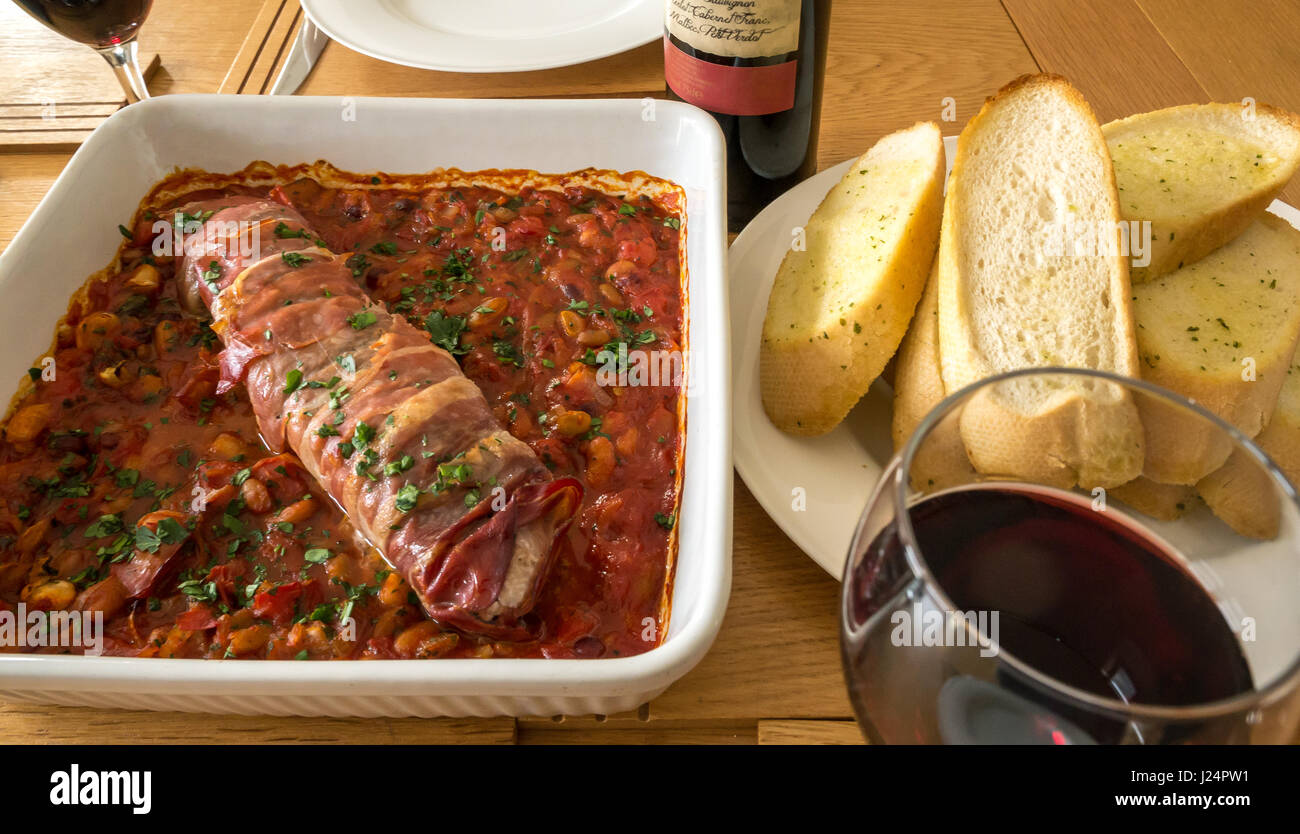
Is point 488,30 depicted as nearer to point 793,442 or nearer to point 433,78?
point 433,78

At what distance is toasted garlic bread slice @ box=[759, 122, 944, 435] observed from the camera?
1797mm

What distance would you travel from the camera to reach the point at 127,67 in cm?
247

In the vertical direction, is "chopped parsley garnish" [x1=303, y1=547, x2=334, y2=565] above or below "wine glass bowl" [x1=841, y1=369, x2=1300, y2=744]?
below

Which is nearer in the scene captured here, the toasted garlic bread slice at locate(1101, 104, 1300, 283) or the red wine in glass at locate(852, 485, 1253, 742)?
the red wine in glass at locate(852, 485, 1253, 742)

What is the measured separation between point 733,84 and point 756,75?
6cm

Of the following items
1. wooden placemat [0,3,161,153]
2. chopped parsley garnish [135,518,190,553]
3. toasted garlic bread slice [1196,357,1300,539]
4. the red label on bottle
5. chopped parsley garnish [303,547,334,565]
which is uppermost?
toasted garlic bread slice [1196,357,1300,539]

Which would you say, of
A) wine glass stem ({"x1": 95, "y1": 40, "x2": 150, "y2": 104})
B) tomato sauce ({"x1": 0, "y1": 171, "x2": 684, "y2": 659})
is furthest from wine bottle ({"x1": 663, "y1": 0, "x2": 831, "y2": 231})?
wine glass stem ({"x1": 95, "y1": 40, "x2": 150, "y2": 104})

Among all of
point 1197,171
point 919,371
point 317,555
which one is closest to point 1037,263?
point 919,371

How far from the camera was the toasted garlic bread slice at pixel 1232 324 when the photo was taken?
5.62 feet

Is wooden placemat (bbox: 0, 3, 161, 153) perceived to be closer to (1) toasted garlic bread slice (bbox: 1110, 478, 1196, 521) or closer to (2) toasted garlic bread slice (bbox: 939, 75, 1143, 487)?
(2) toasted garlic bread slice (bbox: 939, 75, 1143, 487)

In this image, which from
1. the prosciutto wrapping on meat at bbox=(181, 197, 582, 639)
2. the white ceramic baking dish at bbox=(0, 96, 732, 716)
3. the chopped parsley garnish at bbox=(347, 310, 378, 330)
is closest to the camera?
the white ceramic baking dish at bbox=(0, 96, 732, 716)

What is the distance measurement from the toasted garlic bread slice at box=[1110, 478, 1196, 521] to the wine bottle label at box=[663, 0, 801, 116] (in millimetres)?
1157

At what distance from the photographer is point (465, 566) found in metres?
1.55
